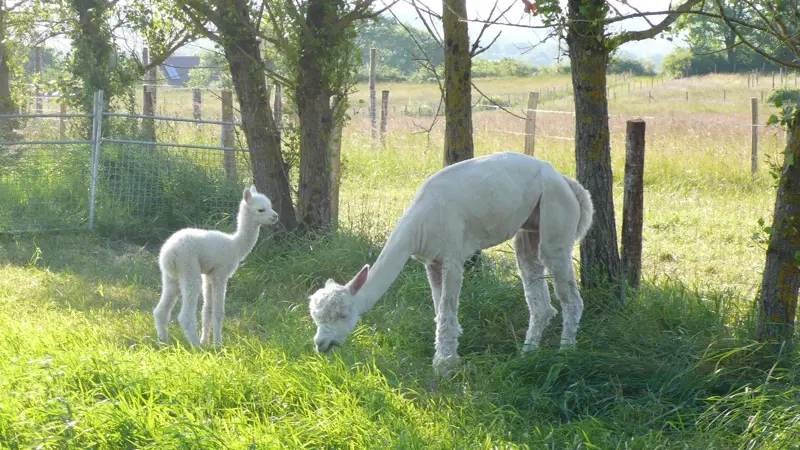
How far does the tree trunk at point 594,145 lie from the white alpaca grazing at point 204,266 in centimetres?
243

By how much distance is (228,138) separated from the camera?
12.9 m

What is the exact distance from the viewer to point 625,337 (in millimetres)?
5906

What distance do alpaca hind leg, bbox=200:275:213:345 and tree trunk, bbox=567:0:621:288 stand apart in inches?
112

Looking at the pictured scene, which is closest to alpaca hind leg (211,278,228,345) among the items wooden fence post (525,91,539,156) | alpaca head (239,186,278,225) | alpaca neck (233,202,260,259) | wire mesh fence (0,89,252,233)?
alpaca neck (233,202,260,259)

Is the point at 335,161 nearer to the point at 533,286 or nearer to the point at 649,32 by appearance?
the point at 533,286

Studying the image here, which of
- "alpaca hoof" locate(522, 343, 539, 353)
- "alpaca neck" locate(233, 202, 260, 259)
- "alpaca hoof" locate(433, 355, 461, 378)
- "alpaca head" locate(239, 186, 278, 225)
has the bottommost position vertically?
"alpaca hoof" locate(433, 355, 461, 378)

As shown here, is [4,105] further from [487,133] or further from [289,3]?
[289,3]

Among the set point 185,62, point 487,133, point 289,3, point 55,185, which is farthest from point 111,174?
point 185,62

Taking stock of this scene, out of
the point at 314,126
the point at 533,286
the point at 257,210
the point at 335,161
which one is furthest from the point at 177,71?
the point at 533,286

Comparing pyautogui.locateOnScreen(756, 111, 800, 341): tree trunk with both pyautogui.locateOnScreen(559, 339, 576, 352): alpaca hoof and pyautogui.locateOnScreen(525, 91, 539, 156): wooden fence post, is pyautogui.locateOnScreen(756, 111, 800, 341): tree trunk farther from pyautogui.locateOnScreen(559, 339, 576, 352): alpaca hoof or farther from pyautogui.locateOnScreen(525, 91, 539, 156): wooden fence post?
pyautogui.locateOnScreen(525, 91, 539, 156): wooden fence post

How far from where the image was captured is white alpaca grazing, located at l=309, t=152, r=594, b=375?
19.5ft

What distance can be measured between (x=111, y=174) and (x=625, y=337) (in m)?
7.89

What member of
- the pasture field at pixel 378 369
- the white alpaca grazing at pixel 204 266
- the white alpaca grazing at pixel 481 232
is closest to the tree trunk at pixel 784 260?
the pasture field at pixel 378 369

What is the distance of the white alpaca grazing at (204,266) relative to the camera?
21.9ft
